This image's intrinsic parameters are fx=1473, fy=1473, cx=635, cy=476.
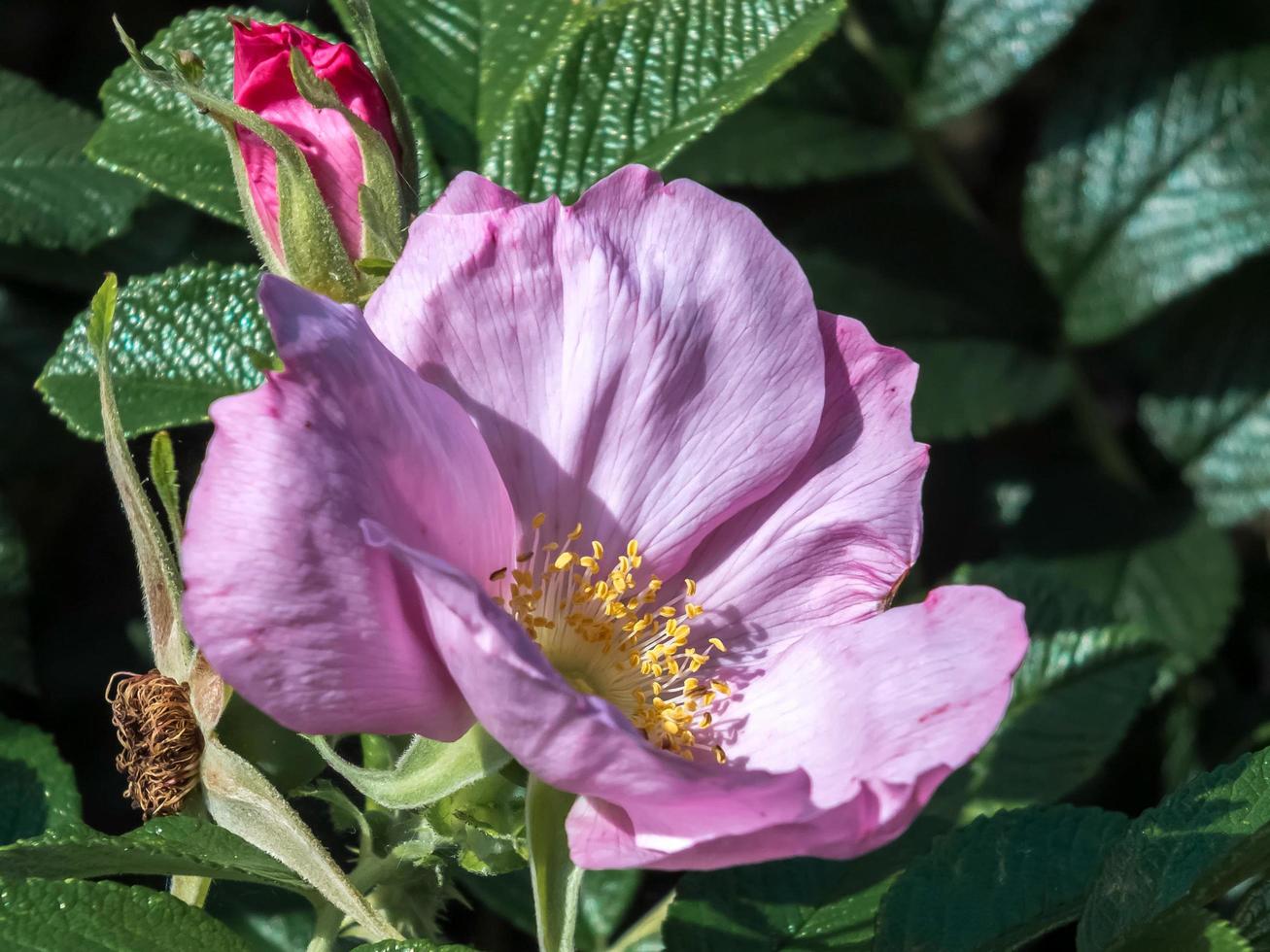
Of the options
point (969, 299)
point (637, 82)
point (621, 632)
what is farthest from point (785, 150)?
point (621, 632)

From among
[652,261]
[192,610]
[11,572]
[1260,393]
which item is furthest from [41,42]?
[1260,393]

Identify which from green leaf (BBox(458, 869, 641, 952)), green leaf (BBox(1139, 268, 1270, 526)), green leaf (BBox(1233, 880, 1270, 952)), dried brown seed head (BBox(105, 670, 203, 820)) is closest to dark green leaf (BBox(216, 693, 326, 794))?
dried brown seed head (BBox(105, 670, 203, 820))

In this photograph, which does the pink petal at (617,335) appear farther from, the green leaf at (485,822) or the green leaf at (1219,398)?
the green leaf at (1219,398)

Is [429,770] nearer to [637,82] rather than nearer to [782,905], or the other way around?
[782,905]

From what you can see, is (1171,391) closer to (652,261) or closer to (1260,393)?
(1260,393)

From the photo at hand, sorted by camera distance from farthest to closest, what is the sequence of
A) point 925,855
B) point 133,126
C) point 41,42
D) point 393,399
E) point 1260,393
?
point 41,42, point 1260,393, point 133,126, point 925,855, point 393,399

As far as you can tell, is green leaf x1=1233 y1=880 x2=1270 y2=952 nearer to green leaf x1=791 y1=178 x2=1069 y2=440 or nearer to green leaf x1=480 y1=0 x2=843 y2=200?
green leaf x1=480 y1=0 x2=843 y2=200

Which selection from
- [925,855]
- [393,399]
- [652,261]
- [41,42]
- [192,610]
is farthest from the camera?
[41,42]
